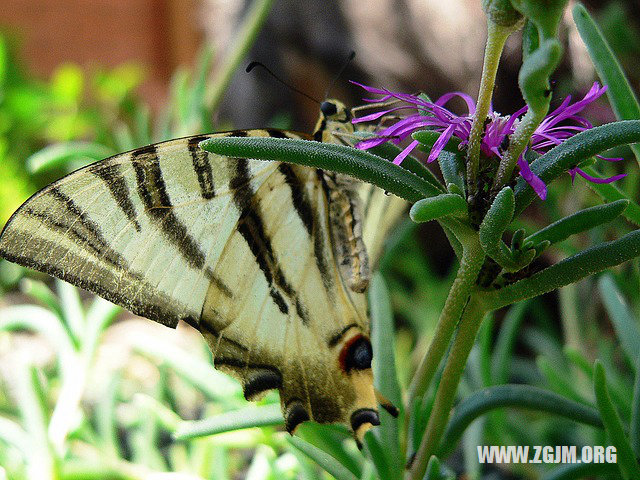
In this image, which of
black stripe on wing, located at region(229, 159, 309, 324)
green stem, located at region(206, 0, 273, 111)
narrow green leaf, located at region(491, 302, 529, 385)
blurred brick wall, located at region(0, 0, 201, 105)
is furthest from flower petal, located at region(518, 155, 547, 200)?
blurred brick wall, located at region(0, 0, 201, 105)

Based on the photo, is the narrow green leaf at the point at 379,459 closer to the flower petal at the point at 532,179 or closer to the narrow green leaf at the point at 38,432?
the flower petal at the point at 532,179

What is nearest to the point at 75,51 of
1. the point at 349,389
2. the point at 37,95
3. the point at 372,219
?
the point at 37,95

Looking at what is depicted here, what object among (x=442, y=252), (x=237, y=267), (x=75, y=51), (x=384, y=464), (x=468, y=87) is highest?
(x=75, y=51)

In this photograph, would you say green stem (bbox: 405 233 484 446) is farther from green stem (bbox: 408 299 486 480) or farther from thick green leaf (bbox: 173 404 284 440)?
thick green leaf (bbox: 173 404 284 440)

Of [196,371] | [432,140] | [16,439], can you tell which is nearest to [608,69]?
[432,140]

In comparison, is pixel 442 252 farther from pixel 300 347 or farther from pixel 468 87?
pixel 300 347
